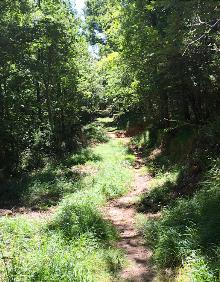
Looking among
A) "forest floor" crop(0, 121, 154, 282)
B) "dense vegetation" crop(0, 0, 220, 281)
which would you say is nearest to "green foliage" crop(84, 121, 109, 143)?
"dense vegetation" crop(0, 0, 220, 281)

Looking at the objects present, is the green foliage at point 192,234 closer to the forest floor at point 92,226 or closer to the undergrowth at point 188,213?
the undergrowth at point 188,213

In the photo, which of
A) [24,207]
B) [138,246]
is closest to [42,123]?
[24,207]

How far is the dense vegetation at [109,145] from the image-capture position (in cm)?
721

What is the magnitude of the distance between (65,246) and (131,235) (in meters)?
2.21

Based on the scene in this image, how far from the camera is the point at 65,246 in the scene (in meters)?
7.73

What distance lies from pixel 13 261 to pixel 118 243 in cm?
296

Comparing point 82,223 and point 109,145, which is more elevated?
point 82,223

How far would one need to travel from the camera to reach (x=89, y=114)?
40.5m

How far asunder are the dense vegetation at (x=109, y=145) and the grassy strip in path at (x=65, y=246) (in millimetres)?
28

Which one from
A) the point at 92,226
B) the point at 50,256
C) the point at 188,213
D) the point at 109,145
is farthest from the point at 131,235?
the point at 109,145

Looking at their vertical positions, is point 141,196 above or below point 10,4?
below

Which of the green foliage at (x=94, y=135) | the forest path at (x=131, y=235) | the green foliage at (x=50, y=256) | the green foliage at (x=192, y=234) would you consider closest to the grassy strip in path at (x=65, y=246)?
the green foliage at (x=50, y=256)

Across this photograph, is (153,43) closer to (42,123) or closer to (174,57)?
(174,57)

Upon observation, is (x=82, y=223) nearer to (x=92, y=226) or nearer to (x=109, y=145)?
(x=92, y=226)
